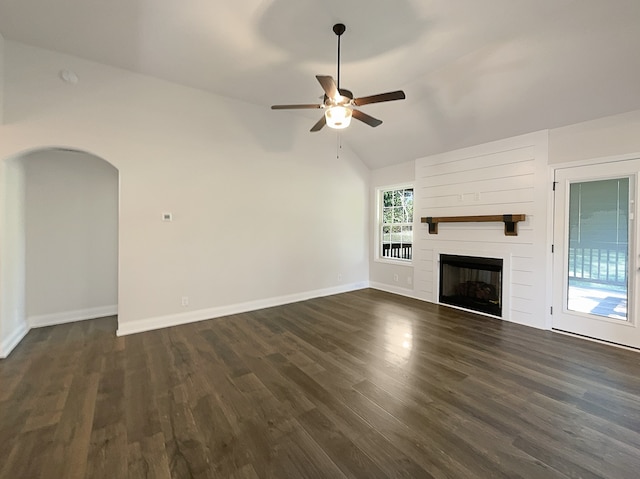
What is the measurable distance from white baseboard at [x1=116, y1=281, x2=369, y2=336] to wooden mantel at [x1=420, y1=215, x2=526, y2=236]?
2.26 meters

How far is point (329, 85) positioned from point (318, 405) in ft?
8.74

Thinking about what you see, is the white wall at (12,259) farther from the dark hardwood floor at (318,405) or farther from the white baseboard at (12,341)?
the dark hardwood floor at (318,405)

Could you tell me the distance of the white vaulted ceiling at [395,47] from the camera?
2.59 meters

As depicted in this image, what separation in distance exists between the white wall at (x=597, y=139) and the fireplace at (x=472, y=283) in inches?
66.5

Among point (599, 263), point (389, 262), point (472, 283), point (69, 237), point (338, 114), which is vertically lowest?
point (472, 283)

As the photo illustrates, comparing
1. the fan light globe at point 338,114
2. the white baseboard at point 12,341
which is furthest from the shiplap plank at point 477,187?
the white baseboard at point 12,341

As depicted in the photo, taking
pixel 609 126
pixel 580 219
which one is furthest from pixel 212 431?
pixel 609 126

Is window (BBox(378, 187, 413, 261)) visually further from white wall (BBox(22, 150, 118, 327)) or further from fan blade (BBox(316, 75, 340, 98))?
white wall (BBox(22, 150, 118, 327))

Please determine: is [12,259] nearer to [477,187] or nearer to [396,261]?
[396,261]

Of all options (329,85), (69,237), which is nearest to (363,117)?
(329,85)

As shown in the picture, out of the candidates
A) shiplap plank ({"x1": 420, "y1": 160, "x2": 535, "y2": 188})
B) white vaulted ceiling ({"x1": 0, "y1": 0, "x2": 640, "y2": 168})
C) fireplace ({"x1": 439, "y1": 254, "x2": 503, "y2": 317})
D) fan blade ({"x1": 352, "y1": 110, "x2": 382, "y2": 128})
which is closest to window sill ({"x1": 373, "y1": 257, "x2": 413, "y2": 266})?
fireplace ({"x1": 439, "y1": 254, "x2": 503, "y2": 317})

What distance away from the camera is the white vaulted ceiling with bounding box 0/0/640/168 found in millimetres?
2588

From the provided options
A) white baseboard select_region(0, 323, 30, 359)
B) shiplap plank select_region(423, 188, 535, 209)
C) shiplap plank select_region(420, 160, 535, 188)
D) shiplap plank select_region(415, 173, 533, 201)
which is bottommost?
white baseboard select_region(0, 323, 30, 359)

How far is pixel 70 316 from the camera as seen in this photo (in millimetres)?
4246
